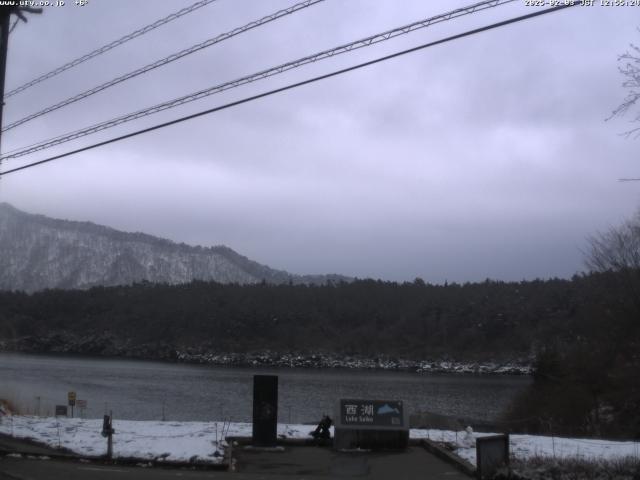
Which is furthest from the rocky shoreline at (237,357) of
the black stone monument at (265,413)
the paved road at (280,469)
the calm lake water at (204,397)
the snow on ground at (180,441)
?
the paved road at (280,469)

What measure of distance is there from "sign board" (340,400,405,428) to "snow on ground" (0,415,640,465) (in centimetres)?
164

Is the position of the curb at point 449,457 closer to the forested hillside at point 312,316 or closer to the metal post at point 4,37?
the metal post at point 4,37

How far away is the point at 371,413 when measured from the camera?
18047 mm

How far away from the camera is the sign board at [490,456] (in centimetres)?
1347

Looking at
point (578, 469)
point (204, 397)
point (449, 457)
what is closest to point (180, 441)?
point (449, 457)

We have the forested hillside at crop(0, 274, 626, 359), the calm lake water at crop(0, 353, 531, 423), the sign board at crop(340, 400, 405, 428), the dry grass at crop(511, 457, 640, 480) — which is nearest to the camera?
the dry grass at crop(511, 457, 640, 480)

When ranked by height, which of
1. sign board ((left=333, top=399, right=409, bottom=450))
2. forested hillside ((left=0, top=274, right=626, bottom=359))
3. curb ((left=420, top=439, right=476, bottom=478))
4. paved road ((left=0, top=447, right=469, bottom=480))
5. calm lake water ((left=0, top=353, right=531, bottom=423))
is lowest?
calm lake water ((left=0, top=353, right=531, bottom=423))

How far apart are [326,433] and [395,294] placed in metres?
153

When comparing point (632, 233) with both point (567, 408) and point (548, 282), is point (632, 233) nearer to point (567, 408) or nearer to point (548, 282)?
point (567, 408)

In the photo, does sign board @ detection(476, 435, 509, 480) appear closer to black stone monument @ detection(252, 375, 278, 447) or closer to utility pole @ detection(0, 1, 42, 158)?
black stone monument @ detection(252, 375, 278, 447)

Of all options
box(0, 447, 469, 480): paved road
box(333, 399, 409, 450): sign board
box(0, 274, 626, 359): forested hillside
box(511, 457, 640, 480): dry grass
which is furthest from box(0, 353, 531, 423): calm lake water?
box(0, 274, 626, 359): forested hillside

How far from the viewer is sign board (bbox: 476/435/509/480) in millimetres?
13469

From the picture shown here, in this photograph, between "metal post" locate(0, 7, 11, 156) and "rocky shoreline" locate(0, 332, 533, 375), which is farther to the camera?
"rocky shoreline" locate(0, 332, 533, 375)

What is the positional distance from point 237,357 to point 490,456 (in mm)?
131860
